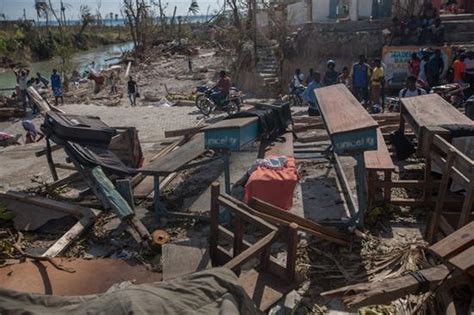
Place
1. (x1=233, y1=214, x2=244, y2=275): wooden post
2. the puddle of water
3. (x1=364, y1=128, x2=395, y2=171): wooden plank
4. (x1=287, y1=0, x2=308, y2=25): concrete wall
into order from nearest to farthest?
1. (x1=233, y1=214, x2=244, y2=275): wooden post
2. (x1=364, y1=128, x2=395, y2=171): wooden plank
3. (x1=287, y1=0, x2=308, y2=25): concrete wall
4. the puddle of water

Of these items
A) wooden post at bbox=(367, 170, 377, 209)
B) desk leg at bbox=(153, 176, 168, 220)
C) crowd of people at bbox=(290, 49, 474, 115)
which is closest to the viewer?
wooden post at bbox=(367, 170, 377, 209)

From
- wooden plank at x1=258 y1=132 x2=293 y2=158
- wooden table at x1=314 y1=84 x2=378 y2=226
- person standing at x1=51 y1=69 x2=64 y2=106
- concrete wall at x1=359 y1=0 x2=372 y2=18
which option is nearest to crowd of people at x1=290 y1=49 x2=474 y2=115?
wooden plank at x1=258 y1=132 x2=293 y2=158

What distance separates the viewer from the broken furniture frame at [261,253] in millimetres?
3703

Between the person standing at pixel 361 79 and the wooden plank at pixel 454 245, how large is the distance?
8.90 meters

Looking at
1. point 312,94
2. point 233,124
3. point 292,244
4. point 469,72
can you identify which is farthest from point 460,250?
point 469,72

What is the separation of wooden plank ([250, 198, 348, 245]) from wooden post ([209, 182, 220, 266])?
56 cm

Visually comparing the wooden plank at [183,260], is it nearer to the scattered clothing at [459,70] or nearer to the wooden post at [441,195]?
the wooden post at [441,195]

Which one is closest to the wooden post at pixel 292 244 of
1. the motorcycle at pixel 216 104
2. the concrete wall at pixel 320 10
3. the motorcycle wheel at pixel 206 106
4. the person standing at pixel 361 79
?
the person standing at pixel 361 79

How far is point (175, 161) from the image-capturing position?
22.7ft

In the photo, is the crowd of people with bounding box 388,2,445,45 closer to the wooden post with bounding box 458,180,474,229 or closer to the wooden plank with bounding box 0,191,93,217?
the wooden post with bounding box 458,180,474,229

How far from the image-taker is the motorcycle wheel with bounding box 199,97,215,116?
1395 centimetres

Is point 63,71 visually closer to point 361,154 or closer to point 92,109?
point 92,109

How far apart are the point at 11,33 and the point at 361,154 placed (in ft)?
142

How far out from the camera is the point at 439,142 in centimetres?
557
